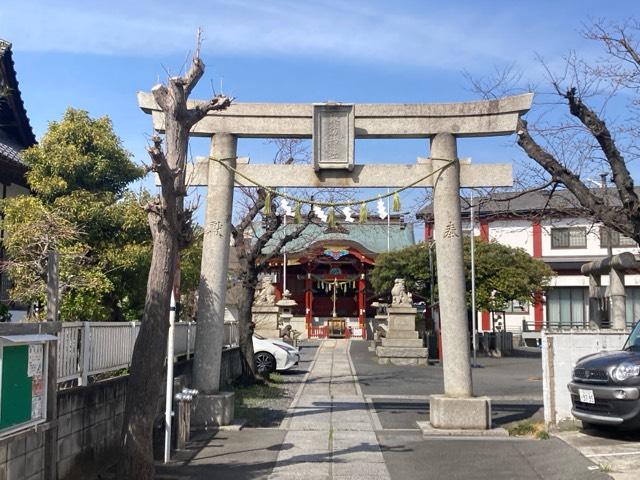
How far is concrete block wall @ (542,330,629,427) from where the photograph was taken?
10.4 meters

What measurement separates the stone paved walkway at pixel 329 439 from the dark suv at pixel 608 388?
2900 millimetres

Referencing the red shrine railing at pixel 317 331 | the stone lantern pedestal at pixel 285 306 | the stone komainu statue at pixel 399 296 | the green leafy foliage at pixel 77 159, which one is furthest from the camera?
the red shrine railing at pixel 317 331

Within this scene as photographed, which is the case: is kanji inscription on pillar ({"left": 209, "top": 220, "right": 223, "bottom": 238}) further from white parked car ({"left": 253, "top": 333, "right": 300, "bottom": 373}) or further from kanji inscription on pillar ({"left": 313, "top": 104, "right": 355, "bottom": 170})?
white parked car ({"left": 253, "top": 333, "right": 300, "bottom": 373})

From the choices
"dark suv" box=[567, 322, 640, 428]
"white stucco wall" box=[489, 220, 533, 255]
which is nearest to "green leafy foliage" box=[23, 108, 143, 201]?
"dark suv" box=[567, 322, 640, 428]

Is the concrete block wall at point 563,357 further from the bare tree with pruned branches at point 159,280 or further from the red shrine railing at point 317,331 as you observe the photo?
the red shrine railing at point 317,331

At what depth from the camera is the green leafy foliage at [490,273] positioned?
33094mm

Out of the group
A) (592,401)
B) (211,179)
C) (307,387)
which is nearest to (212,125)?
(211,179)

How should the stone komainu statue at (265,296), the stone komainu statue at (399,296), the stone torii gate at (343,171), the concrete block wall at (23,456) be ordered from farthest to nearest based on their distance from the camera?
the stone komainu statue at (265,296) → the stone komainu statue at (399,296) → the stone torii gate at (343,171) → the concrete block wall at (23,456)

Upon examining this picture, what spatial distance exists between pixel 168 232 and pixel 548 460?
18.1 ft

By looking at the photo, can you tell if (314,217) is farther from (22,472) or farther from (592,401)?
(22,472)

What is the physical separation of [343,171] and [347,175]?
0.10m

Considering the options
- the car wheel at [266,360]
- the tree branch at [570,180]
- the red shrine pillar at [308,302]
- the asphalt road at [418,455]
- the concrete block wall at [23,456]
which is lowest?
the asphalt road at [418,455]

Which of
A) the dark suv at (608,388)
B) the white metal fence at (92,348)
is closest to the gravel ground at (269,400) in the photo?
the white metal fence at (92,348)

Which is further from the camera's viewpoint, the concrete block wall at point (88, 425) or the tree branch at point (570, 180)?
the tree branch at point (570, 180)
